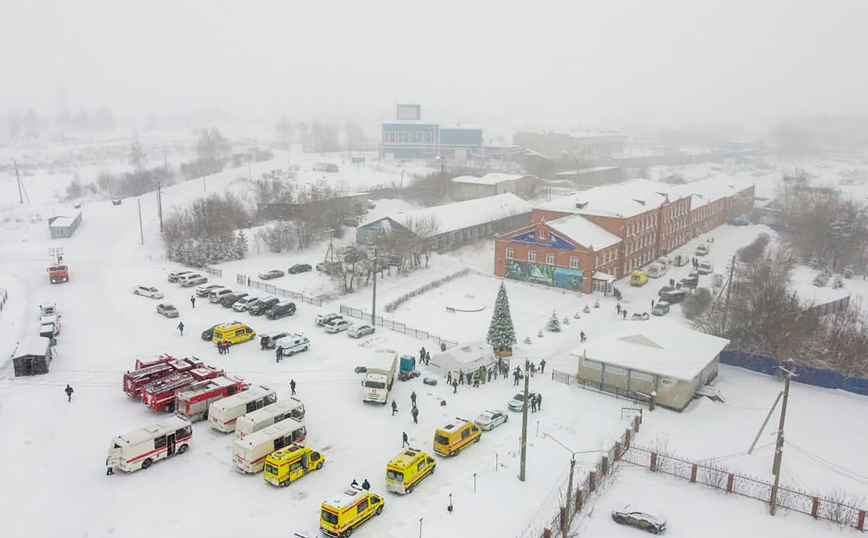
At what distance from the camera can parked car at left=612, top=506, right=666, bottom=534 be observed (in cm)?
1770

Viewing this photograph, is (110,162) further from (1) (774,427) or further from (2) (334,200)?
(1) (774,427)

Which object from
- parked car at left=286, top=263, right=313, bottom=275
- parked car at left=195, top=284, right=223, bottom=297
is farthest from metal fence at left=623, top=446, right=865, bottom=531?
parked car at left=286, top=263, right=313, bottom=275

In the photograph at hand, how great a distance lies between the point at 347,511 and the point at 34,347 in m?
19.1

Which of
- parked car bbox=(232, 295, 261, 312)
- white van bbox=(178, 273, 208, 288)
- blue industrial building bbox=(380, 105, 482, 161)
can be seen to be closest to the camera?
parked car bbox=(232, 295, 261, 312)

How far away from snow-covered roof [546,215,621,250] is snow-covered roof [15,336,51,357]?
3216 cm

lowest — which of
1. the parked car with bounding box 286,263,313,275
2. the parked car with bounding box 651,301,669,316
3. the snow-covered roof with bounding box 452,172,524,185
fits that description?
the parked car with bounding box 651,301,669,316

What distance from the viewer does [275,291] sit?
132 ft

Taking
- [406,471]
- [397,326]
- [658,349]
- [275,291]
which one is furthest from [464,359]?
[275,291]

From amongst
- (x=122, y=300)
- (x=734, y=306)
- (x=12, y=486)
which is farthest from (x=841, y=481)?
(x=122, y=300)

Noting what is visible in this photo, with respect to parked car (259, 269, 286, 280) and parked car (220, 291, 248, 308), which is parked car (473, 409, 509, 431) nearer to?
parked car (220, 291, 248, 308)

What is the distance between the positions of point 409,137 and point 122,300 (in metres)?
78.6

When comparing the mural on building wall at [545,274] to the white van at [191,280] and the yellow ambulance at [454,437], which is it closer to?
the white van at [191,280]

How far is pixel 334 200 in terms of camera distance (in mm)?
59031

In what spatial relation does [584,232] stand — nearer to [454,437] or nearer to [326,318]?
[326,318]
